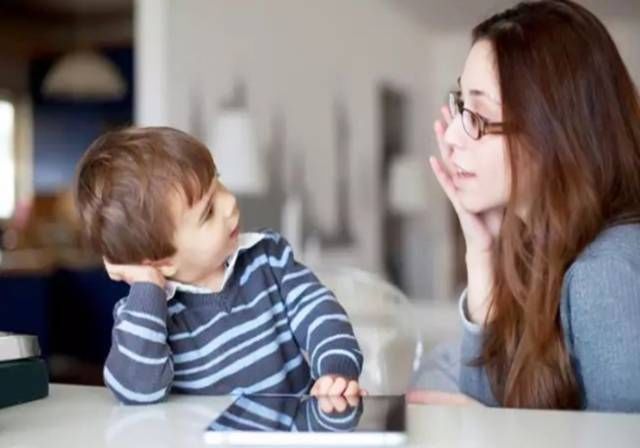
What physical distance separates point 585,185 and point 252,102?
3.27 metres

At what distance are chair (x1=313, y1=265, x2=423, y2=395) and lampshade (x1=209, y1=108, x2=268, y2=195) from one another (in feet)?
4.71

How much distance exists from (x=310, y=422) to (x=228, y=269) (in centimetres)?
31

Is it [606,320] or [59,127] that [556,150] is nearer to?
[606,320]

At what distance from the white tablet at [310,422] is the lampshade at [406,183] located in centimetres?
430

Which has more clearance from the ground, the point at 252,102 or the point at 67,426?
the point at 252,102

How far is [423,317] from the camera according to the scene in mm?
4500

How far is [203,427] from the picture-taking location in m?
0.82

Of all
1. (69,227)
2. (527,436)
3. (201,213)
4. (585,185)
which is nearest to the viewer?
(527,436)

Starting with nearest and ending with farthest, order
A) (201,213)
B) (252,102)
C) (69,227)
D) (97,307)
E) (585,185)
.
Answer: (201,213) → (585,185) → (252,102) → (97,307) → (69,227)

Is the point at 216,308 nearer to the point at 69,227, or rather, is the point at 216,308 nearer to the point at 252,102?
the point at 252,102

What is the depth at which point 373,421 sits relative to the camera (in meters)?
0.78

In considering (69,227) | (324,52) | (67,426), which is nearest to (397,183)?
(324,52)

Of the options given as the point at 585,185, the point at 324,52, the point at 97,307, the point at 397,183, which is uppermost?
the point at 324,52

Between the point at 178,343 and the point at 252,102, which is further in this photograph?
the point at 252,102
